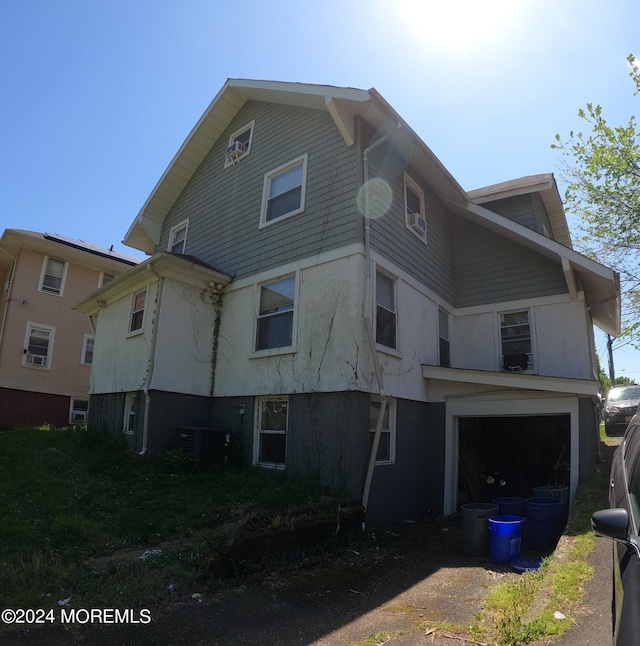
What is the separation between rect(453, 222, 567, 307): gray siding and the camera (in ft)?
39.3

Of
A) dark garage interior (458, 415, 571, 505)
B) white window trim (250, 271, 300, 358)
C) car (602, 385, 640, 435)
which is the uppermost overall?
white window trim (250, 271, 300, 358)

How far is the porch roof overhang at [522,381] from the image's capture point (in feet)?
30.9

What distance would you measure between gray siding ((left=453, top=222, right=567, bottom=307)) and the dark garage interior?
332 centimetres

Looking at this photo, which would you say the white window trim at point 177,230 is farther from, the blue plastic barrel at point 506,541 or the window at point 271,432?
the blue plastic barrel at point 506,541

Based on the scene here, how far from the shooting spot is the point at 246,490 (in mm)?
8781

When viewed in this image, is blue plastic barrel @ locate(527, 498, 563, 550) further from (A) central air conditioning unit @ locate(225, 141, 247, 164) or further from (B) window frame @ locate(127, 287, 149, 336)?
(A) central air conditioning unit @ locate(225, 141, 247, 164)

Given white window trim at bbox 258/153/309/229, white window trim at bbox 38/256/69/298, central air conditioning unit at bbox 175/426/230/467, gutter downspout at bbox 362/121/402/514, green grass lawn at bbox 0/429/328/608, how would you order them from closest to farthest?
green grass lawn at bbox 0/429/328/608 → gutter downspout at bbox 362/121/402/514 → central air conditioning unit at bbox 175/426/230/467 → white window trim at bbox 258/153/309/229 → white window trim at bbox 38/256/69/298

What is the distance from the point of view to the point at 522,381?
9766mm

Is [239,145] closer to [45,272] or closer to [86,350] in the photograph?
[45,272]

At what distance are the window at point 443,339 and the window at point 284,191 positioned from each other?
461 cm

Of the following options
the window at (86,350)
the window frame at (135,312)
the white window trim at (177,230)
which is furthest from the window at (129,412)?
the window at (86,350)

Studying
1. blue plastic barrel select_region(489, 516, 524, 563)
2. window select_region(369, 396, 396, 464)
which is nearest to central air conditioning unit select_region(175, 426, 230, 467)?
window select_region(369, 396, 396, 464)

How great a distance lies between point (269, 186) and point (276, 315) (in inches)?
137

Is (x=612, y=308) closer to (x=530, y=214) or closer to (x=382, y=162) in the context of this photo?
(x=530, y=214)
